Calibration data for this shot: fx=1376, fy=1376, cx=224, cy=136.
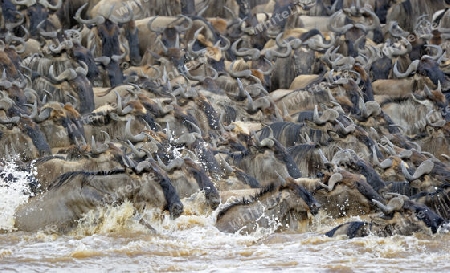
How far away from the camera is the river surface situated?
45.2 ft

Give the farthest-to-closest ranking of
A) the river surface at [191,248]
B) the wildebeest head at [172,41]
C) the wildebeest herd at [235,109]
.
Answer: the wildebeest head at [172,41] < the wildebeest herd at [235,109] < the river surface at [191,248]

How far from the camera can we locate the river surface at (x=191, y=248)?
543 inches

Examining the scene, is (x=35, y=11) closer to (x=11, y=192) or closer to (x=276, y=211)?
(x=11, y=192)

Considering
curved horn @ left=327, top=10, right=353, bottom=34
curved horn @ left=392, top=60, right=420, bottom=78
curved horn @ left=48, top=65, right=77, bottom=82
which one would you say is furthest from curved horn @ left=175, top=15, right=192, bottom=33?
curved horn @ left=392, top=60, right=420, bottom=78

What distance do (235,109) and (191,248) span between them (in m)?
8.68

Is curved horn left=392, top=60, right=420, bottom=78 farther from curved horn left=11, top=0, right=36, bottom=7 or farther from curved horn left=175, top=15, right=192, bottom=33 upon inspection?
curved horn left=11, top=0, right=36, bottom=7

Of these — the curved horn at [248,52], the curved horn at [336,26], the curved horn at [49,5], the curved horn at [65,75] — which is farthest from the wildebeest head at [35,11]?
the curved horn at [336,26]

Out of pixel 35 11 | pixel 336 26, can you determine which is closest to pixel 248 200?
pixel 336 26

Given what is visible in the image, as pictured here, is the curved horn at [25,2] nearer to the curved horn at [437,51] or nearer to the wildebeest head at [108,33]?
the wildebeest head at [108,33]

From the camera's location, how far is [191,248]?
14.8m

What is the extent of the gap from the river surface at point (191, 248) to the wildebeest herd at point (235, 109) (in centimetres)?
19

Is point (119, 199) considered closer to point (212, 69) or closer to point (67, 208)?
point (67, 208)

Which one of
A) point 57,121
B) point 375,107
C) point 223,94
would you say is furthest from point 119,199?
point 223,94

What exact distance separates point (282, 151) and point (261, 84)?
6.00m
